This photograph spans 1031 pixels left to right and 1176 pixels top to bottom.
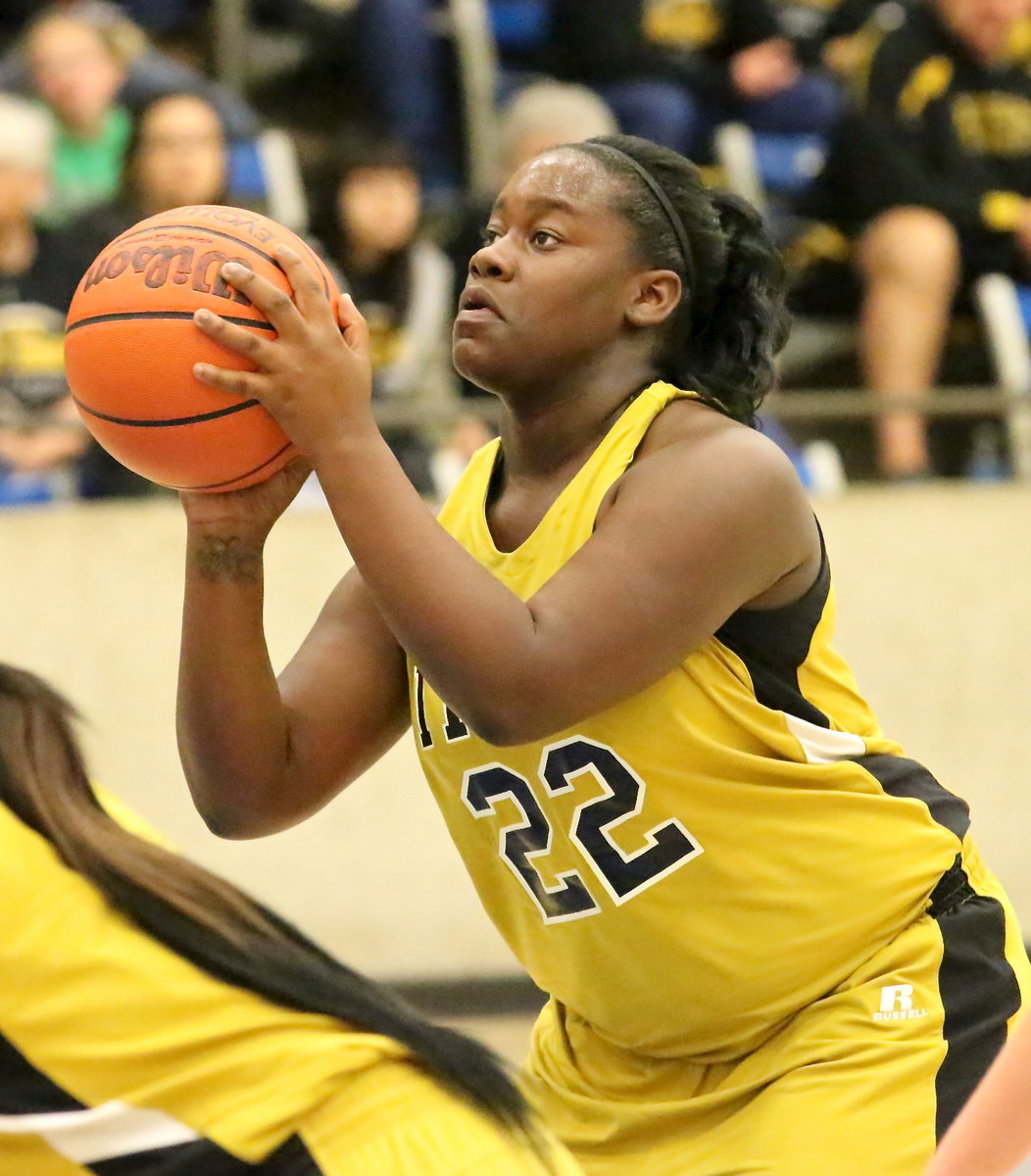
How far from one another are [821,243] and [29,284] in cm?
308

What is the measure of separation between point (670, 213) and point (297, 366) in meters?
0.66

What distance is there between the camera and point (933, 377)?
22.5 feet

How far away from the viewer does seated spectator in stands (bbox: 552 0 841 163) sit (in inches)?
294

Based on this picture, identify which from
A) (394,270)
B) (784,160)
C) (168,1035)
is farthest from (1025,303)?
(168,1035)

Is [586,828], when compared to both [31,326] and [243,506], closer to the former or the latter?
[243,506]

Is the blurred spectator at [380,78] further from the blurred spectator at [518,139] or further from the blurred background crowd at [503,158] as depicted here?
the blurred spectator at [518,139]

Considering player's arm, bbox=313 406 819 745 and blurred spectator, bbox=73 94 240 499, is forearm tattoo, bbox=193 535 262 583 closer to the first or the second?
player's arm, bbox=313 406 819 745

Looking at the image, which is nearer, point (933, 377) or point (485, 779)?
point (485, 779)

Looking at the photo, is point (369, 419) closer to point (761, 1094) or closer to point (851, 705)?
point (851, 705)

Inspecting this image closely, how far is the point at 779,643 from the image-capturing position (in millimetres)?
2371

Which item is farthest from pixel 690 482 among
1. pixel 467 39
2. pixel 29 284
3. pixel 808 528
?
pixel 467 39

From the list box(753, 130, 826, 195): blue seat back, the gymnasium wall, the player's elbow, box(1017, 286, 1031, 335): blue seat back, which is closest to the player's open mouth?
the player's elbow

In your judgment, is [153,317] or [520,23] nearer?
[153,317]

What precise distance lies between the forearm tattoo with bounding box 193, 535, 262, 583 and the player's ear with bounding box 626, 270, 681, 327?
1.99 ft
